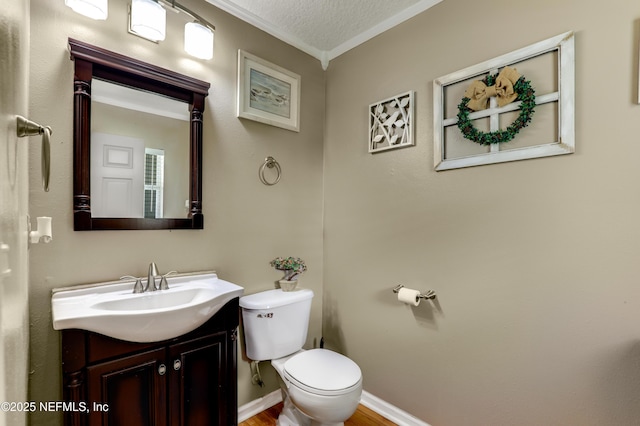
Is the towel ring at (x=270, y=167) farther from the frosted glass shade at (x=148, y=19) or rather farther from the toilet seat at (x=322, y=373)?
the toilet seat at (x=322, y=373)

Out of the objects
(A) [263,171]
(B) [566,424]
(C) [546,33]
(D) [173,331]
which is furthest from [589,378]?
(A) [263,171]

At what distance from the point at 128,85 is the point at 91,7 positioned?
Answer: 0.32m

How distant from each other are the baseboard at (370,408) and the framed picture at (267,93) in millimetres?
1790

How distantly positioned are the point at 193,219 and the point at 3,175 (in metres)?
1.14

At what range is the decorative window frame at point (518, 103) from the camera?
1.25m

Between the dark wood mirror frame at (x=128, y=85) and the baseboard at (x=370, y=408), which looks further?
the baseboard at (x=370, y=408)

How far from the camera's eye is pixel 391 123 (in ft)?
6.15

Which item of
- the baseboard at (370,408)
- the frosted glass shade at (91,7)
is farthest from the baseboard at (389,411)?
the frosted glass shade at (91,7)

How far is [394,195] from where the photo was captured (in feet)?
6.12

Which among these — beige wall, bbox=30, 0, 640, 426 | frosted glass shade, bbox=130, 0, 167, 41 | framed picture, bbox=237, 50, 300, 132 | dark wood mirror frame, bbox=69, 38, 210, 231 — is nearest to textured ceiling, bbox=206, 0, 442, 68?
beige wall, bbox=30, 0, 640, 426

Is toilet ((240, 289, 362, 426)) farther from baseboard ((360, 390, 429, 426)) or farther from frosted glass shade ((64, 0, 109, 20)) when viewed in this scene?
frosted glass shade ((64, 0, 109, 20))

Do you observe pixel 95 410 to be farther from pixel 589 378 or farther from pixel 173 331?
pixel 589 378

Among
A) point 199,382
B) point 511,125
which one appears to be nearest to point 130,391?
point 199,382

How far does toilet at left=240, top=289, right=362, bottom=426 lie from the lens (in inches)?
55.7
